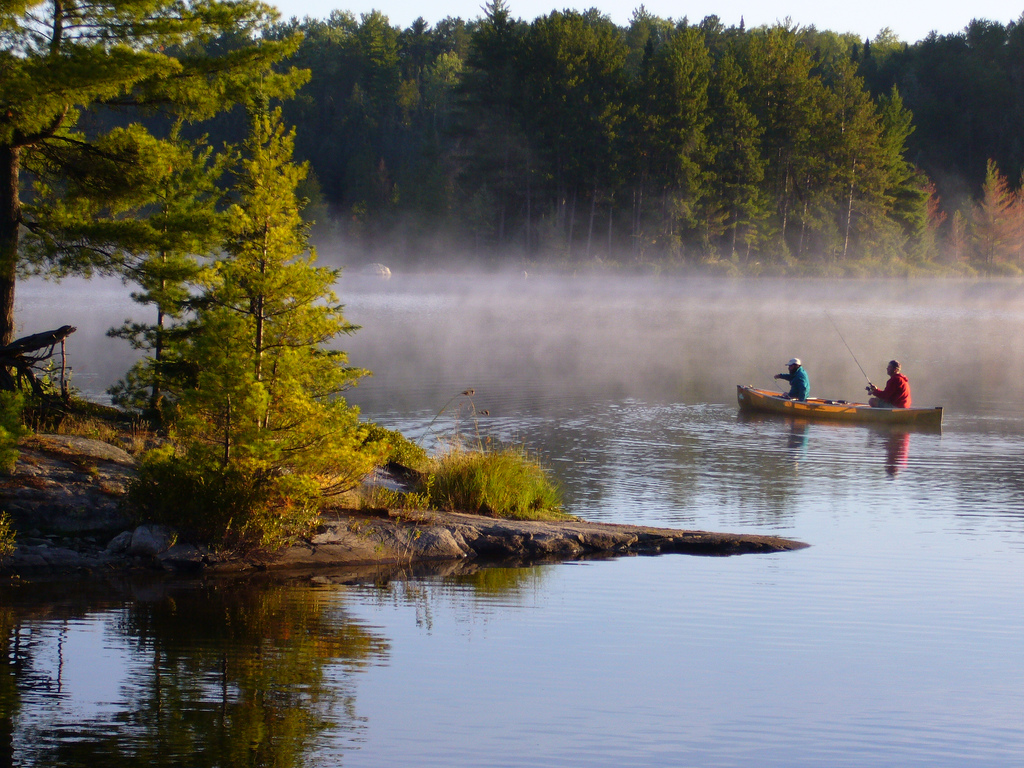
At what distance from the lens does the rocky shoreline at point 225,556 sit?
36.0 ft

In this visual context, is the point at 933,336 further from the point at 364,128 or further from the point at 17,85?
the point at 364,128

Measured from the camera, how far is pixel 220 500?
11016 mm

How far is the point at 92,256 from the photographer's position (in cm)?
1429

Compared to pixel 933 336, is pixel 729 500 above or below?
below

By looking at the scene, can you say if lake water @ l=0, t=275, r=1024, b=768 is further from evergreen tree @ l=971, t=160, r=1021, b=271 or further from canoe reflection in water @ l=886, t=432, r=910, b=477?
evergreen tree @ l=971, t=160, r=1021, b=271

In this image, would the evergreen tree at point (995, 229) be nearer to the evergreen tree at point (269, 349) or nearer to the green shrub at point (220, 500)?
the evergreen tree at point (269, 349)

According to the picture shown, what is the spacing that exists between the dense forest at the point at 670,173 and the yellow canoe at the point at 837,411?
46.0 metres

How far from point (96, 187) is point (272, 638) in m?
7.90

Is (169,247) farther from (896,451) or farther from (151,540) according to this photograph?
(896,451)

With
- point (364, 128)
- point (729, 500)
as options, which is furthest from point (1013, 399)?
point (364, 128)

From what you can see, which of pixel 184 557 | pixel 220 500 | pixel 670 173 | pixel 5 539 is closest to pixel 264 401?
pixel 220 500

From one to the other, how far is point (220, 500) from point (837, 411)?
58.4 feet

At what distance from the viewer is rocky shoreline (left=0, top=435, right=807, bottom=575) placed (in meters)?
11.0

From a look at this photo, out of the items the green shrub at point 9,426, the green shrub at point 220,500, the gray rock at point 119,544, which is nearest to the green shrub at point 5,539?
the green shrub at point 9,426
